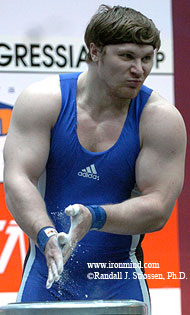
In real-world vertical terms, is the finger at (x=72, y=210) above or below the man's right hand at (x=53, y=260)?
above

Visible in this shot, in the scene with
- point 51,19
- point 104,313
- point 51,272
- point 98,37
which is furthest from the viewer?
point 51,19

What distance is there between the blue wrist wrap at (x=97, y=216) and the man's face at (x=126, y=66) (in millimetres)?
381

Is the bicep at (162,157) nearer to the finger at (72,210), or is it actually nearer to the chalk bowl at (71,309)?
the finger at (72,210)

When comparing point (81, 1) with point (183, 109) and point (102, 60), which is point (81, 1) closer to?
point (183, 109)

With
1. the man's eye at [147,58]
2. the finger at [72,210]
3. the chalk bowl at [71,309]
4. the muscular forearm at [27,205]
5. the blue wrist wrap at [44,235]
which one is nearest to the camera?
the chalk bowl at [71,309]

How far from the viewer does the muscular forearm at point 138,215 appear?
184cm

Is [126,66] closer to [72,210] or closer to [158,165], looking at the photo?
[158,165]

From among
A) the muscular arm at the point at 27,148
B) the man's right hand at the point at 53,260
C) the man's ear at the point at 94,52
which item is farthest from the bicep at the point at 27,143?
the man's right hand at the point at 53,260

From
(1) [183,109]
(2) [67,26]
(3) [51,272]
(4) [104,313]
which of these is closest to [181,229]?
(1) [183,109]

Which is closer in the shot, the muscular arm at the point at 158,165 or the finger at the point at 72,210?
the finger at the point at 72,210

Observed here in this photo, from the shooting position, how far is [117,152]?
6.56 feet

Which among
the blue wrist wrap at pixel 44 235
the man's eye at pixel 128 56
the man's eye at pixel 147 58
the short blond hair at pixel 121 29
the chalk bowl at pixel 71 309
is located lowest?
the blue wrist wrap at pixel 44 235

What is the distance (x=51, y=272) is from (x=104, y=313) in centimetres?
41

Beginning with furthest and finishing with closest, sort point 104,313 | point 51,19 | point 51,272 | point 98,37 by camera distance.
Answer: point 51,19 < point 98,37 < point 51,272 < point 104,313
